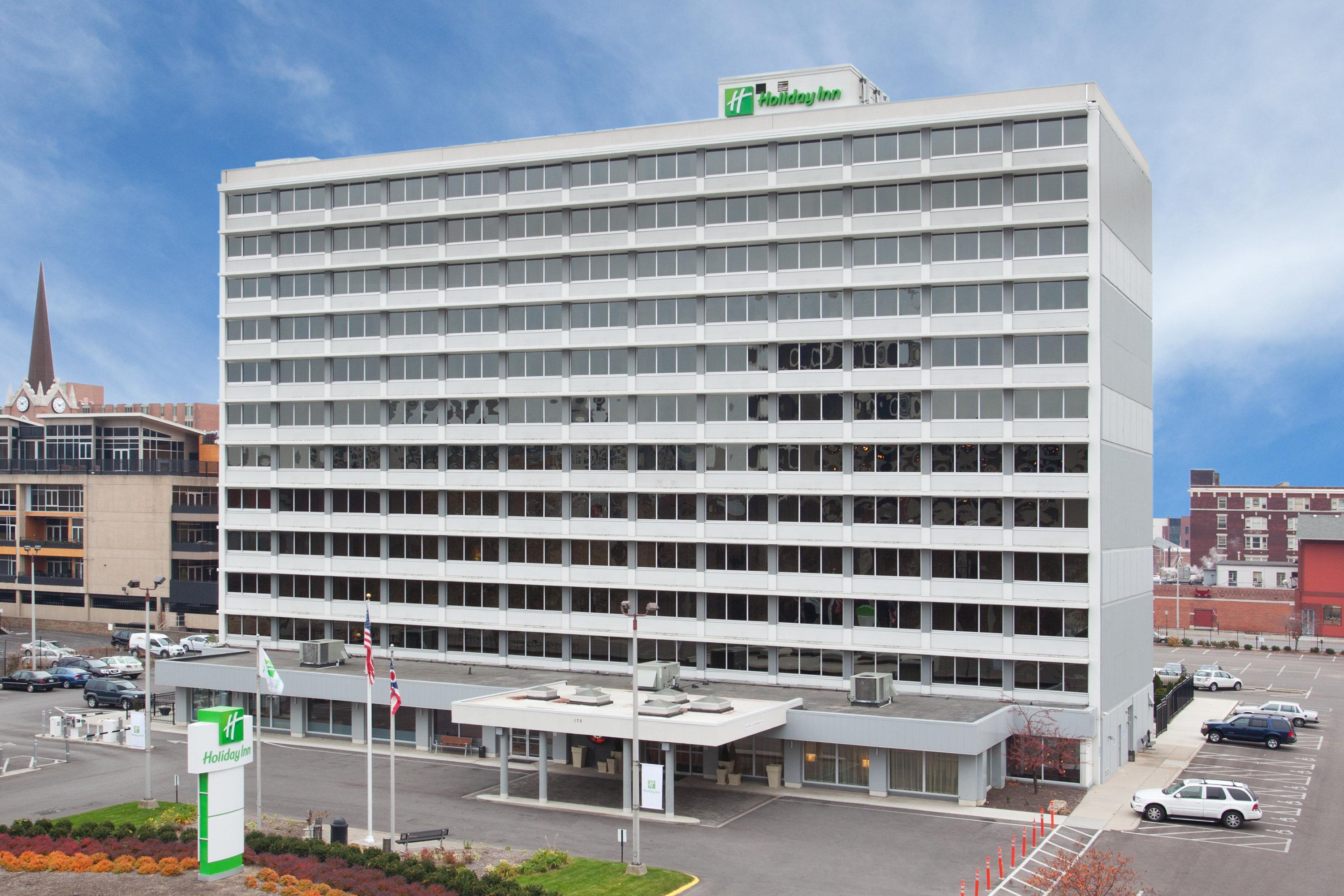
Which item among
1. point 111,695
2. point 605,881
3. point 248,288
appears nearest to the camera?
point 605,881

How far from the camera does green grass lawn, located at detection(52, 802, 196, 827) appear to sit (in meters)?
45.0

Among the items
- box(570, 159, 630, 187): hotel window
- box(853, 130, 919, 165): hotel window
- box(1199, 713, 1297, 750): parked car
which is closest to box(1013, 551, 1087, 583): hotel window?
box(1199, 713, 1297, 750): parked car

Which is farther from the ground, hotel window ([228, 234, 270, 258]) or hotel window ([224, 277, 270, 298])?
hotel window ([228, 234, 270, 258])

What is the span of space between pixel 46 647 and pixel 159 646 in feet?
33.1

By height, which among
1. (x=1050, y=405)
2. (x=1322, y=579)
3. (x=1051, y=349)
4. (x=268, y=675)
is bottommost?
(x=1322, y=579)

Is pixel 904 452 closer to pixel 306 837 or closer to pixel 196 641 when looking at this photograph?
pixel 306 837

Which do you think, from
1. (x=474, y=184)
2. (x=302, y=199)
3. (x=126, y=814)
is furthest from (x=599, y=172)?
(x=126, y=814)

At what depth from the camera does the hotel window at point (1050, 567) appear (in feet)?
176

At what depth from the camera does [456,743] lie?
58469mm

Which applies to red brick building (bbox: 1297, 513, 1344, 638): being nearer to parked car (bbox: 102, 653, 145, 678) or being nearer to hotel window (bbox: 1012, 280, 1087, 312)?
hotel window (bbox: 1012, 280, 1087, 312)

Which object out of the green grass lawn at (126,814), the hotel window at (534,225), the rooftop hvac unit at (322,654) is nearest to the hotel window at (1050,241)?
the hotel window at (534,225)

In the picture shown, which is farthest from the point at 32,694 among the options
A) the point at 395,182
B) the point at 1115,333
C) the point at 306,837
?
the point at 1115,333

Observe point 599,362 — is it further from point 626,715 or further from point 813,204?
point 626,715

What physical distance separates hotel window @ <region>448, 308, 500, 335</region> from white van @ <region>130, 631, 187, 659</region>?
119 ft
